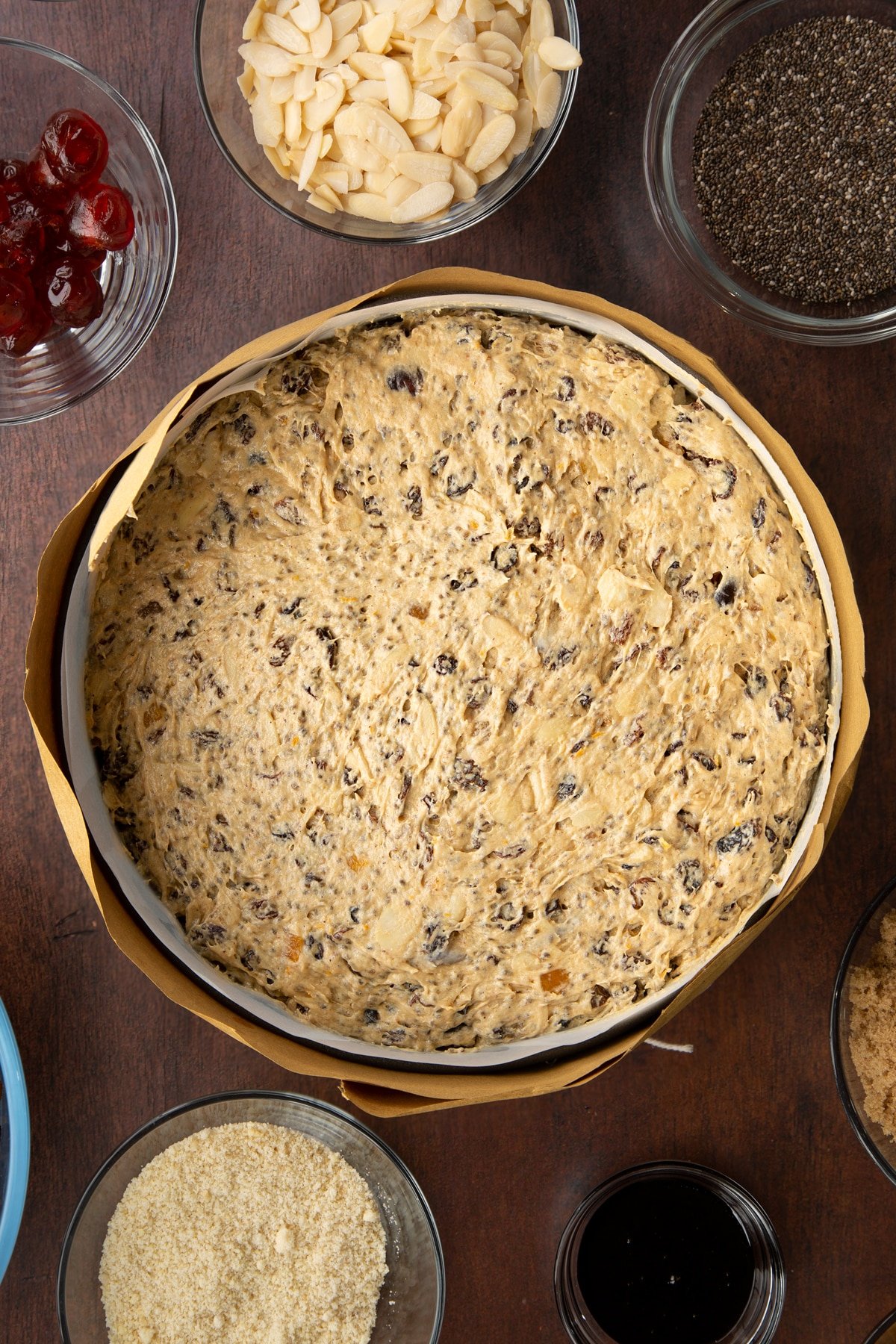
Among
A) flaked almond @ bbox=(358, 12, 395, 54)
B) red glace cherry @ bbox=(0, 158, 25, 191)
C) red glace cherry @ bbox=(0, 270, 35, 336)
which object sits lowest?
red glace cherry @ bbox=(0, 270, 35, 336)

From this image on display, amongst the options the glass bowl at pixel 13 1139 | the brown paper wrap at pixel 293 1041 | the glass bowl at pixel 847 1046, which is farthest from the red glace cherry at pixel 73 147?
the glass bowl at pixel 847 1046

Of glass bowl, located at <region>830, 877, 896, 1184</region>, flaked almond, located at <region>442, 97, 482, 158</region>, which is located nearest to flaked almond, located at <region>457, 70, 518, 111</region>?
flaked almond, located at <region>442, 97, 482, 158</region>

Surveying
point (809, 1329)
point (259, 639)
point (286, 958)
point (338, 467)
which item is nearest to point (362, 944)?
point (286, 958)

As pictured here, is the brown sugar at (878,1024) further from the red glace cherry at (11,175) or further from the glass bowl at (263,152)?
the red glace cherry at (11,175)

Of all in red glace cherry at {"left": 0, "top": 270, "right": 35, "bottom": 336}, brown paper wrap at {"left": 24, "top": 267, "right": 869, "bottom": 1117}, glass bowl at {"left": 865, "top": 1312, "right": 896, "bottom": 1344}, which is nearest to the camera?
brown paper wrap at {"left": 24, "top": 267, "right": 869, "bottom": 1117}

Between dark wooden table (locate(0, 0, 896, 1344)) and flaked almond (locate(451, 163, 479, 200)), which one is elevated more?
flaked almond (locate(451, 163, 479, 200))

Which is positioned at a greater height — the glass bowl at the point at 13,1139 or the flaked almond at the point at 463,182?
the flaked almond at the point at 463,182

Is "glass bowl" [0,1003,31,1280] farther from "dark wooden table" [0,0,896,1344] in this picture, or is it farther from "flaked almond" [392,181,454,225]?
"flaked almond" [392,181,454,225]

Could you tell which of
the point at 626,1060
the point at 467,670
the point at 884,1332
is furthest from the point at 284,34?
the point at 884,1332
